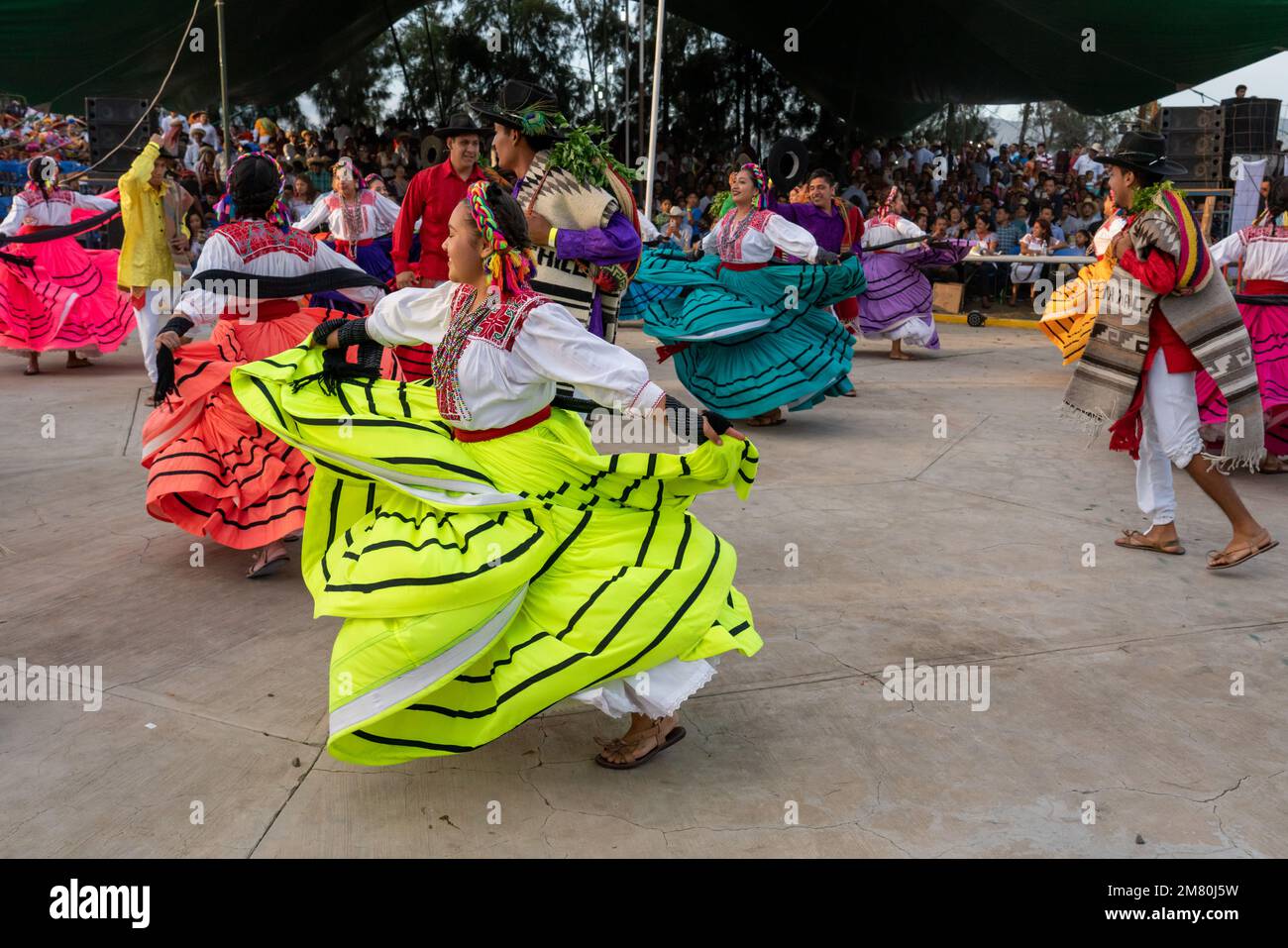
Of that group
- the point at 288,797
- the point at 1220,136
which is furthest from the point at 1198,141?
the point at 288,797

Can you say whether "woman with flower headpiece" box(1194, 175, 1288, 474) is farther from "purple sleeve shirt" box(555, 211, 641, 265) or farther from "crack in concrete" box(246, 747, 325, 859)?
"crack in concrete" box(246, 747, 325, 859)

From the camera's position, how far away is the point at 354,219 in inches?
355

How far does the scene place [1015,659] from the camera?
14.0ft

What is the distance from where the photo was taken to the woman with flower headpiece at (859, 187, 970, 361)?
38.4 ft

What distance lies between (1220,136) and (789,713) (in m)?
11.9

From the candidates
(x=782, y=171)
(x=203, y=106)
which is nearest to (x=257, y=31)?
(x=203, y=106)

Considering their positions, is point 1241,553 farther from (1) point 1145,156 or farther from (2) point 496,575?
(2) point 496,575

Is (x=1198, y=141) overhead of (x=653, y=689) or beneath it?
overhead

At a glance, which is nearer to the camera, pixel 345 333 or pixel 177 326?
pixel 345 333

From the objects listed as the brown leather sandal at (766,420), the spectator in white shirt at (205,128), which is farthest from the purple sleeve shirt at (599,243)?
the spectator in white shirt at (205,128)

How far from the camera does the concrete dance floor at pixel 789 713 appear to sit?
3084 millimetres

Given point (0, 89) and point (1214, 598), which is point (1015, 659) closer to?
point (1214, 598)

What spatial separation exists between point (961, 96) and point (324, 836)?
18765 millimetres

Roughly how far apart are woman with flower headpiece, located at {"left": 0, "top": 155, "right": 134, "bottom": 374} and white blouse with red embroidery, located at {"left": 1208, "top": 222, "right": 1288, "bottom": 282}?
8.05 metres
